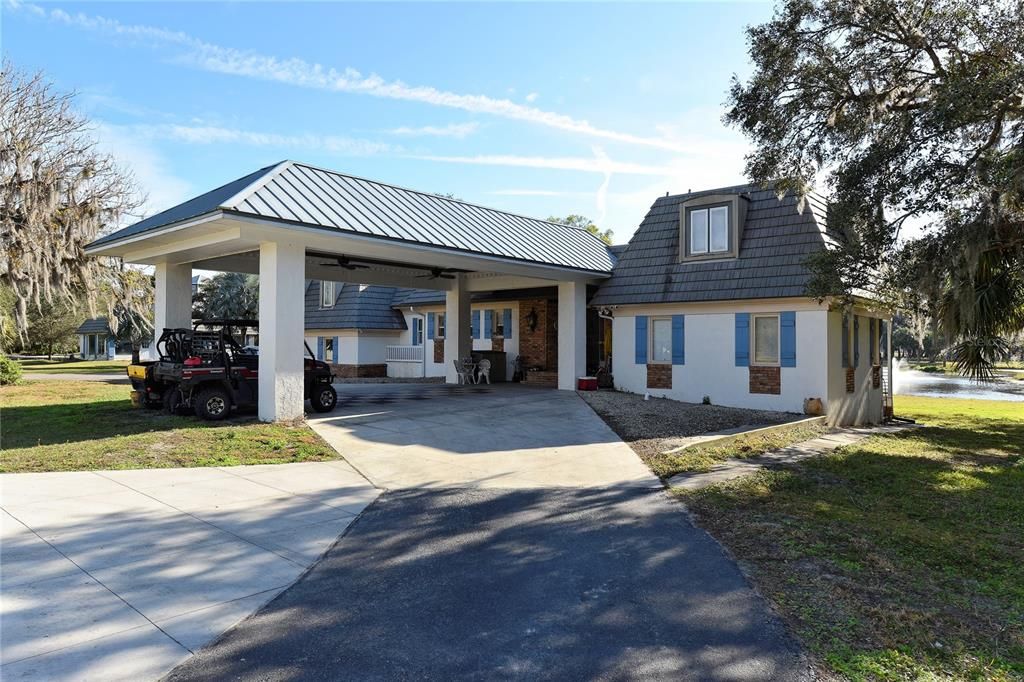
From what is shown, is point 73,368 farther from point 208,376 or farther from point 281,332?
point 281,332

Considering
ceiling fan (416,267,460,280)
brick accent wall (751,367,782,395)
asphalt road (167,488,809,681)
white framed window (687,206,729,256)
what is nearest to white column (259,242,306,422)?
asphalt road (167,488,809,681)

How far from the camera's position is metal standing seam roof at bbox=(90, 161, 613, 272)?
11172mm

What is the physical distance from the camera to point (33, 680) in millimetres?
3172

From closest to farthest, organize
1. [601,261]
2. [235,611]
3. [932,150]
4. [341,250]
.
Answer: [235,611], [932,150], [341,250], [601,261]

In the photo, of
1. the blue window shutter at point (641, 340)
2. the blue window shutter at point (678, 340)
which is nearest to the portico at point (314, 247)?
the blue window shutter at point (641, 340)

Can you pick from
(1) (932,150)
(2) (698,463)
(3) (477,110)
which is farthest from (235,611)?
(3) (477,110)

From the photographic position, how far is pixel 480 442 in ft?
34.7

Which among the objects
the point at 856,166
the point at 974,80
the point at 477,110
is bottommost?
the point at 856,166

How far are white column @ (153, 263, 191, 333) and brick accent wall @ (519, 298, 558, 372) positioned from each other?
34.3ft

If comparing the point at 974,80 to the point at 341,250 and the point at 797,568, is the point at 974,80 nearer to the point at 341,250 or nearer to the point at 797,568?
the point at 797,568

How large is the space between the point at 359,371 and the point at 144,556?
2229 centimetres

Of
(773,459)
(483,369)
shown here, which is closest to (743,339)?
(773,459)

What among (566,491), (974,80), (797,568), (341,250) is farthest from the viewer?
(341,250)

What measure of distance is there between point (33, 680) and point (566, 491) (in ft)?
17.6
